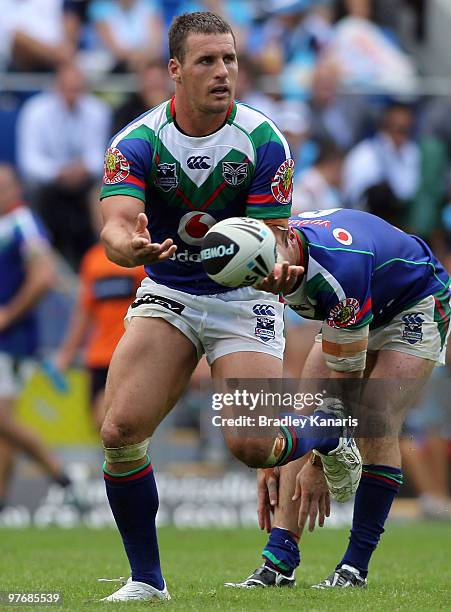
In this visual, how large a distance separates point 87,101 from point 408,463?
5.29 meters

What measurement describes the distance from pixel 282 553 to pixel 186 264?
5.60 ft

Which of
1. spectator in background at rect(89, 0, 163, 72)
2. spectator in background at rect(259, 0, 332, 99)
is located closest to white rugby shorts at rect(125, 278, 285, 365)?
spectator in background at rect(89, 0, 163, 72)

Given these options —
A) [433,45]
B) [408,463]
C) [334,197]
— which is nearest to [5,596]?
[408,463]

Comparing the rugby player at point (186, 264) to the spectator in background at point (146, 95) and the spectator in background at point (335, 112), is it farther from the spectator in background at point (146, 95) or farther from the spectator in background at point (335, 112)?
the spectator in background at point (335, 112)

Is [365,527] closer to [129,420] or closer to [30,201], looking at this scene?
[129,420]

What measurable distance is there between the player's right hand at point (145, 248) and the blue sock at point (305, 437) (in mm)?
1318

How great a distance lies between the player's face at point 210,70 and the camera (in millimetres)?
5969

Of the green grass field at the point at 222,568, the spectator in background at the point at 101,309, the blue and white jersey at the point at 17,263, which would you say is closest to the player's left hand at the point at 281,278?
the green grass field at the point at 222,568

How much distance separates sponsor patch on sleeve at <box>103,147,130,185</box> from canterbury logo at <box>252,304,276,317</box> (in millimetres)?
968

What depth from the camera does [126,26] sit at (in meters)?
15.6

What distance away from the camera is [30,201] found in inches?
542

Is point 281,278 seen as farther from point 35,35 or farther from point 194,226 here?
point 35,35

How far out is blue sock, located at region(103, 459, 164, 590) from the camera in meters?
6.03

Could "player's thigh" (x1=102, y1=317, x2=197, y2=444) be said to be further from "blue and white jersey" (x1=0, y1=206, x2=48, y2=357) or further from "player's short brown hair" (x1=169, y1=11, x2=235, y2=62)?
"blue and white jersey" (x1=0, y1=206, x2=48, y2=357)
